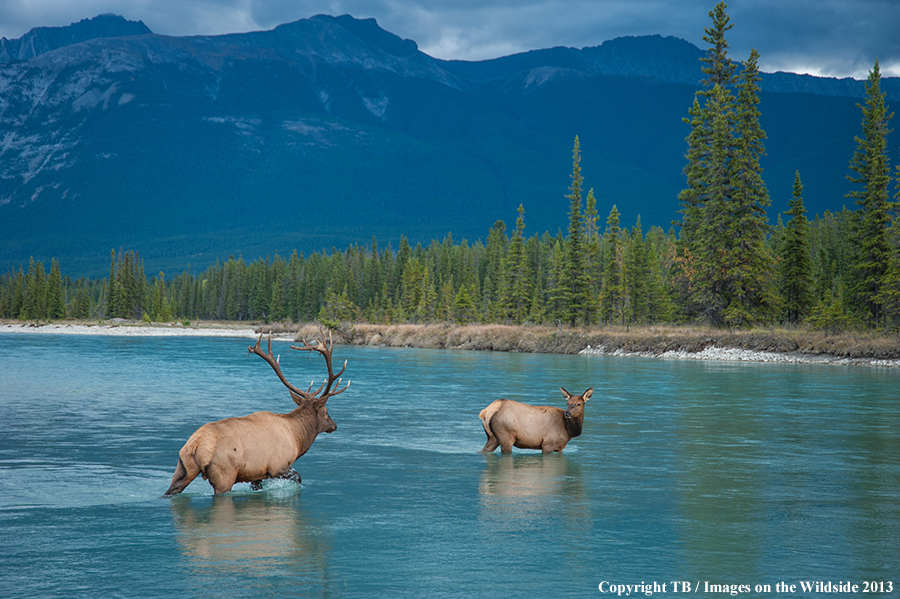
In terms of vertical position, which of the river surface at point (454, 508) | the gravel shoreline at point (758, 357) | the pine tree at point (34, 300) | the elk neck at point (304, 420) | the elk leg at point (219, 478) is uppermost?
the pine tree at point (34, 300)

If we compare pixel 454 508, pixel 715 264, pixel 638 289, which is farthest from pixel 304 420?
pixel 638 289

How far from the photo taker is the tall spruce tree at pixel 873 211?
2176 inches

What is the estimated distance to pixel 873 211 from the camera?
55562 mm

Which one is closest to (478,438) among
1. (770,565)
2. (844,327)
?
(770,565)

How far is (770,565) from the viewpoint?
8.64 m

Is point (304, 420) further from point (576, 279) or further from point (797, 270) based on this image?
point (576, 279)

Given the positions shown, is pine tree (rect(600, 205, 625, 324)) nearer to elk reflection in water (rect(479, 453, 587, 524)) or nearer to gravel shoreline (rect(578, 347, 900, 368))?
gravel shoreline (rect(578, 347, 900, 368))

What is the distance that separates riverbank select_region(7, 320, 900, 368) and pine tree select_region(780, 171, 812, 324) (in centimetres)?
852

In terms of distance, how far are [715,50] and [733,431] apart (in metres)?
50.3

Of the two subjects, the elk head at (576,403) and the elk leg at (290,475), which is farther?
the elk head at (576,403)

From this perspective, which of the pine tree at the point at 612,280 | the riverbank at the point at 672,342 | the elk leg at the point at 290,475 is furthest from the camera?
the pine tree at the point at 612,280

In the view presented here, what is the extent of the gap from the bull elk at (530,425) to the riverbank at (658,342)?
3466 cm

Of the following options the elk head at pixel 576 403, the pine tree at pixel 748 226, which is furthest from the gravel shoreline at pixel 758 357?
the elk head at pixel 576 403

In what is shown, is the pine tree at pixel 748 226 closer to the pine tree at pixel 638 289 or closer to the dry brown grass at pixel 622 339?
the dry brown grass at pixel 622 339
